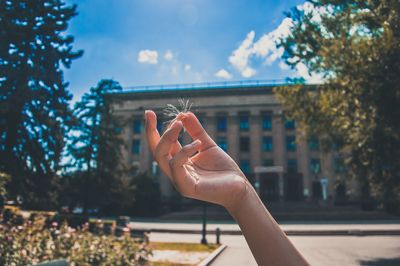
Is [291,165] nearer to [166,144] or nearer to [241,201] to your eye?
[241,201]

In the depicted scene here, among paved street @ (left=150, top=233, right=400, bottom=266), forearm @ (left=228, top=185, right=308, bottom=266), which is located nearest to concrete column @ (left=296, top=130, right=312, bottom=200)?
paved street @ (left=150, top=233, right=400, bottom=266)

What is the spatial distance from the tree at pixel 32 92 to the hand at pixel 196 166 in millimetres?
15697

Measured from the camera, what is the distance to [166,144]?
212cm

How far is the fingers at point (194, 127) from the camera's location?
2.42 meters

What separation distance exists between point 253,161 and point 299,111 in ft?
111

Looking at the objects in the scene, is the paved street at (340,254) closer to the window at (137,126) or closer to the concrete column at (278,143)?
the concrete column at (278,143)

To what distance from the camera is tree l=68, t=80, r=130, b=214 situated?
90.7ft

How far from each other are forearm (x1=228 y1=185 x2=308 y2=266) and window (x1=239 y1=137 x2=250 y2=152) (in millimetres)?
49845

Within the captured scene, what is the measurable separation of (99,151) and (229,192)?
27.1 metres

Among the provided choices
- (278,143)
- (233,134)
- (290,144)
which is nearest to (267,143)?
(278,143)

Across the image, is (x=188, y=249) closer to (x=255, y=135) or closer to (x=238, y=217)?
(x=238, y=217)

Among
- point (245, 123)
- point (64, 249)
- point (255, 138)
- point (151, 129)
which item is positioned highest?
point (245, 123)

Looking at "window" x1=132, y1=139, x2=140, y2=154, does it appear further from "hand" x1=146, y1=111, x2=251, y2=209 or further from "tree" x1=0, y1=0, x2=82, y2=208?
"hand" x1=146, y1=111, x2=251, y2=209

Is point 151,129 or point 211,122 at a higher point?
point 211,122
